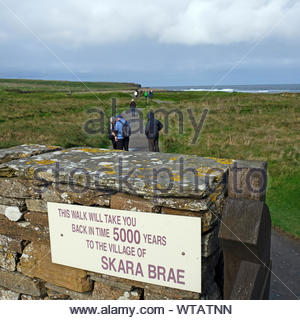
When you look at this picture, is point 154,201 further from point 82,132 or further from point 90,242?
point 82,132

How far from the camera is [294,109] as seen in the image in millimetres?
24453

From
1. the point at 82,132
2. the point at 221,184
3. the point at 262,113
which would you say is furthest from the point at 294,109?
the point at 221,184

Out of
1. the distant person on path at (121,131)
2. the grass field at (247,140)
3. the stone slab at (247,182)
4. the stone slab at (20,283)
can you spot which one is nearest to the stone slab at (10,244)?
the stone slab at (20,283)

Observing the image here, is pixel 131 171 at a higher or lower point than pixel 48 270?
higher

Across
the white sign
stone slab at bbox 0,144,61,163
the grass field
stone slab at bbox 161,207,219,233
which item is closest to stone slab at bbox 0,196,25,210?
the white sign

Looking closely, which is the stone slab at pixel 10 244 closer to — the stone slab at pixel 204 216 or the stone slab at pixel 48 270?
the stone slab at pixel 48 270

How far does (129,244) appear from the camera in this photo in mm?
2582

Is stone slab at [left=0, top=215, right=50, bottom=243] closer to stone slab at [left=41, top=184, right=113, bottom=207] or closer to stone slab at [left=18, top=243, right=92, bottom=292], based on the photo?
stone slab at [left=18, top=243, right=92, bottom=292]

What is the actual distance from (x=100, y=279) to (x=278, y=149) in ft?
37.8

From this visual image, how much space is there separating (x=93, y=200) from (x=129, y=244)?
49 cm

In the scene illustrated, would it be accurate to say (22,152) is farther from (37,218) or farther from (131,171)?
(131,171)

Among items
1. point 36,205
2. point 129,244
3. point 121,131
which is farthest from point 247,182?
point 121,131

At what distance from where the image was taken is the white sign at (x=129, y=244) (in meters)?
2.40

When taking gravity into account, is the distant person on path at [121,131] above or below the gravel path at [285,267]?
above
